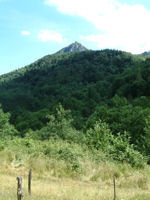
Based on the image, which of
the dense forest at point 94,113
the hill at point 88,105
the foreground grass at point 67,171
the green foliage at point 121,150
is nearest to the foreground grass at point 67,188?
the foreground grass at point 67,171

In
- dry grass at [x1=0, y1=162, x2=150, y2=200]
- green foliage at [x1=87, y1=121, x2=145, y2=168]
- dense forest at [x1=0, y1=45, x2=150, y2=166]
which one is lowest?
dry grass at [x1=0, y1=162, x2=150, y2=200]

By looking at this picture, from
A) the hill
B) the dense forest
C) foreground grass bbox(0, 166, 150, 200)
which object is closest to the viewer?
foreground grass bbox(0, 166, 150, 200)

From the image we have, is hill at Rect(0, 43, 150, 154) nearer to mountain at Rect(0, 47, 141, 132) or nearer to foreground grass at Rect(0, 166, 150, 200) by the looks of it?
mountain at Rect(0, 47, 141, 132)

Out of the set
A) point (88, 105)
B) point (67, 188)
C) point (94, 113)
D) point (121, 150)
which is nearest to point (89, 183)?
point (67, 188)

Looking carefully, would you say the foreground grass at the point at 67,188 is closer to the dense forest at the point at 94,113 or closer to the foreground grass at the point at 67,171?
the foreground grass at the point at 67,171

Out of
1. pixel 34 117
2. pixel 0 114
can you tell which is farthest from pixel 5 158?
pixel 34 117

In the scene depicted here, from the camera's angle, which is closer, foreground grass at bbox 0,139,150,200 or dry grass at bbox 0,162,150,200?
dry grass at bbox 0,162,150,200

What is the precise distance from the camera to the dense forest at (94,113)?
18.7m

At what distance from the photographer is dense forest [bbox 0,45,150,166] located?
18.7m

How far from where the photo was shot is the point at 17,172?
35.4 ft

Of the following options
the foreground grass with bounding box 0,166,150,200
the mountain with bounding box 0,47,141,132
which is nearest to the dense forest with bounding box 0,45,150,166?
the mountain with bounding box 0,47,141,132

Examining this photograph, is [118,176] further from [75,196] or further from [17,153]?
[17,153]

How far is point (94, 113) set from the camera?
138ft

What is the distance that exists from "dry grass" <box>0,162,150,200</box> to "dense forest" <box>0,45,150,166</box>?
2649 mm
